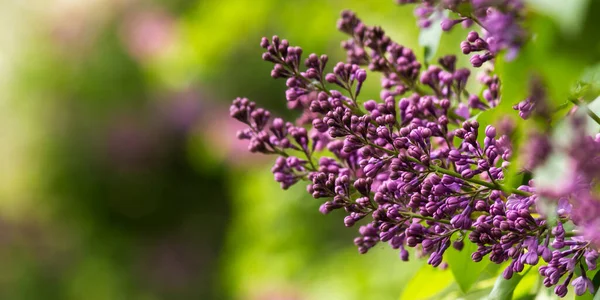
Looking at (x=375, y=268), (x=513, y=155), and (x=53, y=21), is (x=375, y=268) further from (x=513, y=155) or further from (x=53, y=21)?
(x=53, y=21)

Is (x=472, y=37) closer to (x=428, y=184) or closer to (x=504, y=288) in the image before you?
(x=428, y=184)

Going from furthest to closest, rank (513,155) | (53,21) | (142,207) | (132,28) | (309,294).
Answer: (142,207)
(53,21)
(132,28)
(309,294)
(513,155)

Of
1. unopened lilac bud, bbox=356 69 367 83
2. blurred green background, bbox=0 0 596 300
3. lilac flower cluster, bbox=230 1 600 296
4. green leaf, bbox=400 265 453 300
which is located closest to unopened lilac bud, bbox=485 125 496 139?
lilac flower cluster, bbox=230 1 600 296

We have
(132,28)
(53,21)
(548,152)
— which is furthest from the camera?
(53,21)

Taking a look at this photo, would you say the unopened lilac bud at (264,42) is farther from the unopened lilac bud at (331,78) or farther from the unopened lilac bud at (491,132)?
the unopened lilac bud at (491,132)

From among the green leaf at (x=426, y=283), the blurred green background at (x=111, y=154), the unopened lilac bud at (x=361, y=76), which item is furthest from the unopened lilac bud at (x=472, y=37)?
the blurred green background at (x=111, y=154)

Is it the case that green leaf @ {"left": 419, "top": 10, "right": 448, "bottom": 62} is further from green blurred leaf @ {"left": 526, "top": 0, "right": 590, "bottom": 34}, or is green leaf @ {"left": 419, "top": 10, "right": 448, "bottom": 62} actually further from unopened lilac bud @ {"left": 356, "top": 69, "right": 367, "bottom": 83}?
green blurred leaf @ {"left": 526, "top": 0, "right": 590, "bottom": 34}

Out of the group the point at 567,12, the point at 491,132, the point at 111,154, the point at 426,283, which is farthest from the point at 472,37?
the point at 111,154

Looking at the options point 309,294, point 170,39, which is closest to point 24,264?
point 170,39
